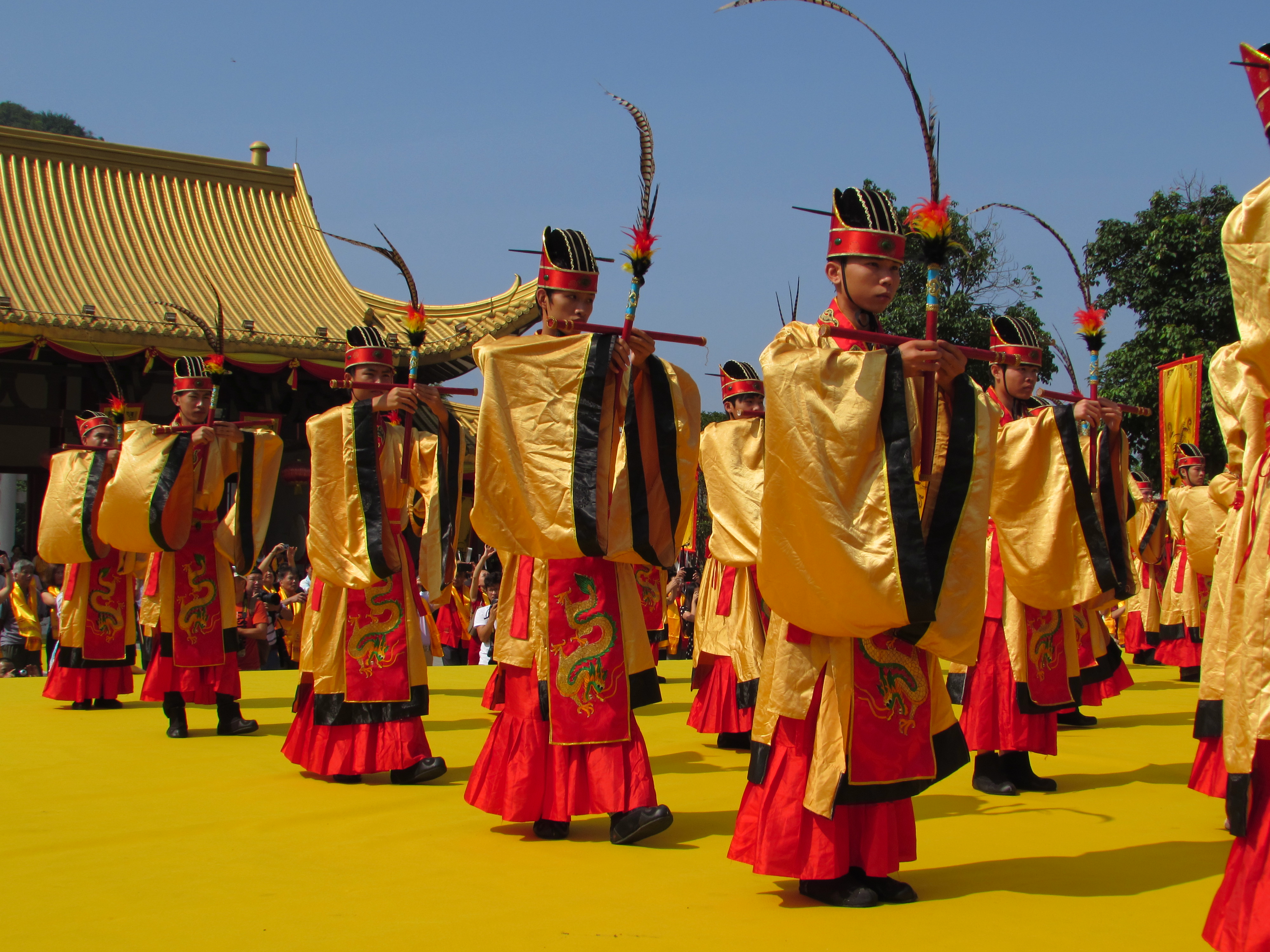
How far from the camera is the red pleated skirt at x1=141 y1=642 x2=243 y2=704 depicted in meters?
6.05

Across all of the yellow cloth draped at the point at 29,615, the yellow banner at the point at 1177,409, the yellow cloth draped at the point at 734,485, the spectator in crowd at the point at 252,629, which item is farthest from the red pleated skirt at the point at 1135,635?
the yellow cloth draped at the point at 29,615

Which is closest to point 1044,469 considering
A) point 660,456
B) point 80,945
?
point 660,456

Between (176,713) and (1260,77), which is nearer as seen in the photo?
(1260,77)

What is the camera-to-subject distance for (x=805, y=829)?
109 inches

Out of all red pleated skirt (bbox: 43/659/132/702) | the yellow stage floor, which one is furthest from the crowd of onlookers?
the yellow stage floor

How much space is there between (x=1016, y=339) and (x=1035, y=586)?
1105 millimetres

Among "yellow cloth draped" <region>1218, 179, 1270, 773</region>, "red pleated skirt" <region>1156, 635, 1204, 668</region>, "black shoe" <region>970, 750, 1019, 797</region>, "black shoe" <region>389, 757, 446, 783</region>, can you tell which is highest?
"yellow cloth draped" <region>1218, 179, 1270, 773</region>

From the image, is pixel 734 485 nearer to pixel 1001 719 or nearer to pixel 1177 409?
pixel 1001 719

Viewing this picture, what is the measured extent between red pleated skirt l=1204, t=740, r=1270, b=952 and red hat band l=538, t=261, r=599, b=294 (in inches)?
97.6

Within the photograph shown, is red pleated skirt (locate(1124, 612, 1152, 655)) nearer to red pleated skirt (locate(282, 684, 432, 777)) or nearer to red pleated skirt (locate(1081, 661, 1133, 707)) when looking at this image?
red pleated skirt (locate(1081, 661, 1133, 707))

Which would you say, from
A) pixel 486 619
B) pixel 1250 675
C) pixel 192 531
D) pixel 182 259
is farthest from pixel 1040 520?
pixel 182 259

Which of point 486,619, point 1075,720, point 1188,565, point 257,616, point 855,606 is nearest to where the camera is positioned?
point 855,606

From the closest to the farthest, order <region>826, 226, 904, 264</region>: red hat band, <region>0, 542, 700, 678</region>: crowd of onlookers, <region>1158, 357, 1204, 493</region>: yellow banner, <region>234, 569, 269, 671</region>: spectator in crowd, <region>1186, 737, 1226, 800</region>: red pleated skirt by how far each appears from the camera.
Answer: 1. <region>826, 226, 904, 264</region>: red hat band
2. <region>1186, 737, 1226, 800</region>: red pleated skirt
3. <region>1158, 357, 1204, 493</region>: yellow banner
4. <region>234, 569, 269, 671</region>: spectator in crowd
5. <region>0, 542, 700, 678</region>: crowd of onlookers

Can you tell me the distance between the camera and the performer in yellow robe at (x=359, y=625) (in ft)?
15.1
